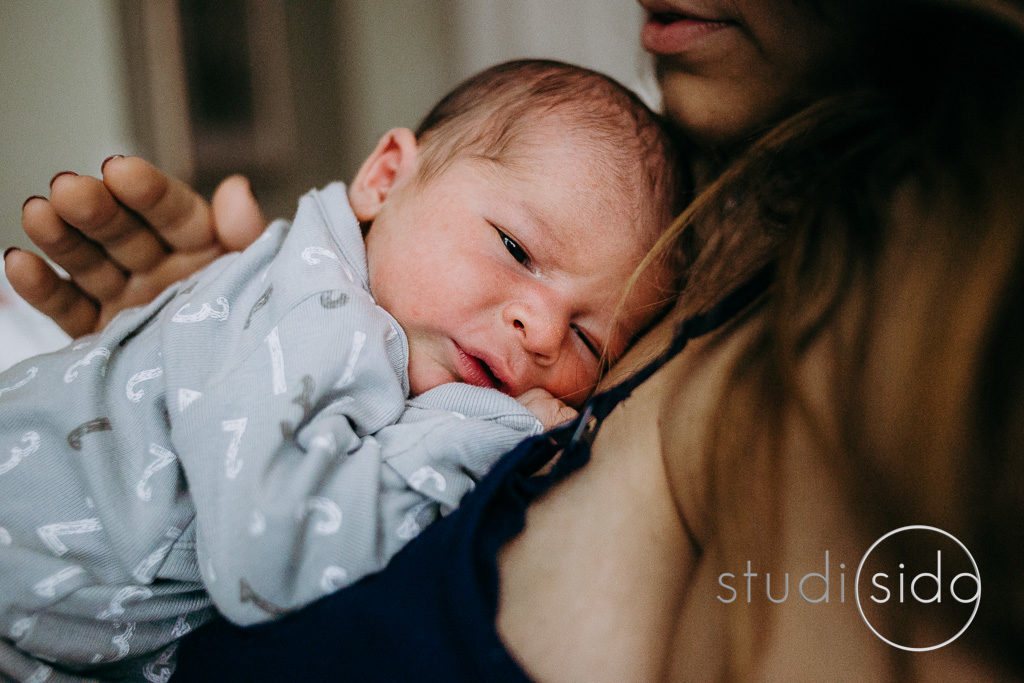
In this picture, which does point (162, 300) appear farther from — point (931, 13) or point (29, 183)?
point (29, 183)

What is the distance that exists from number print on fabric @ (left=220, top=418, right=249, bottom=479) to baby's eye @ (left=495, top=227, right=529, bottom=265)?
0.38m

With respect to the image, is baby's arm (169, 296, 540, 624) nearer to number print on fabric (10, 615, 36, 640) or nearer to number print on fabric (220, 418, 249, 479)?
number print on fabric (220, 418, 249, 479)

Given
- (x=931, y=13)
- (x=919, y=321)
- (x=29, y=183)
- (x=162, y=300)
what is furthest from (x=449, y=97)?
(x=29, y=183)

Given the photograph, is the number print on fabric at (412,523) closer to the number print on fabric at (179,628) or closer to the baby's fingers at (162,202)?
the number print on fabric at (179,628)

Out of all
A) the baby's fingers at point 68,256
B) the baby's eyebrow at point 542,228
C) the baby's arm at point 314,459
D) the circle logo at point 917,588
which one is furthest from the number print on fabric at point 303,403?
the baby's fingers at point 68,256

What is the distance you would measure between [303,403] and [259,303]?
0.18 metres

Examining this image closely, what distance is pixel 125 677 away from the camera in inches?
27.1

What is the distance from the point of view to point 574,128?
85 centimetres

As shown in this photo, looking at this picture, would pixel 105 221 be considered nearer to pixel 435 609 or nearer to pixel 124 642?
pixel 124 642

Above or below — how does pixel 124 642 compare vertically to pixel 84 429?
below

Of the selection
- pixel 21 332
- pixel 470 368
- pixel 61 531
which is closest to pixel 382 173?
pixel 470 368

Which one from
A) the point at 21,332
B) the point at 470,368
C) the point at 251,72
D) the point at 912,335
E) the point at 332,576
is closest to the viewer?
the point at 912,335

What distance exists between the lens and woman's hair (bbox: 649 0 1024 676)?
39 cm

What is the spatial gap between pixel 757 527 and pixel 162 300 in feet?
2.50
